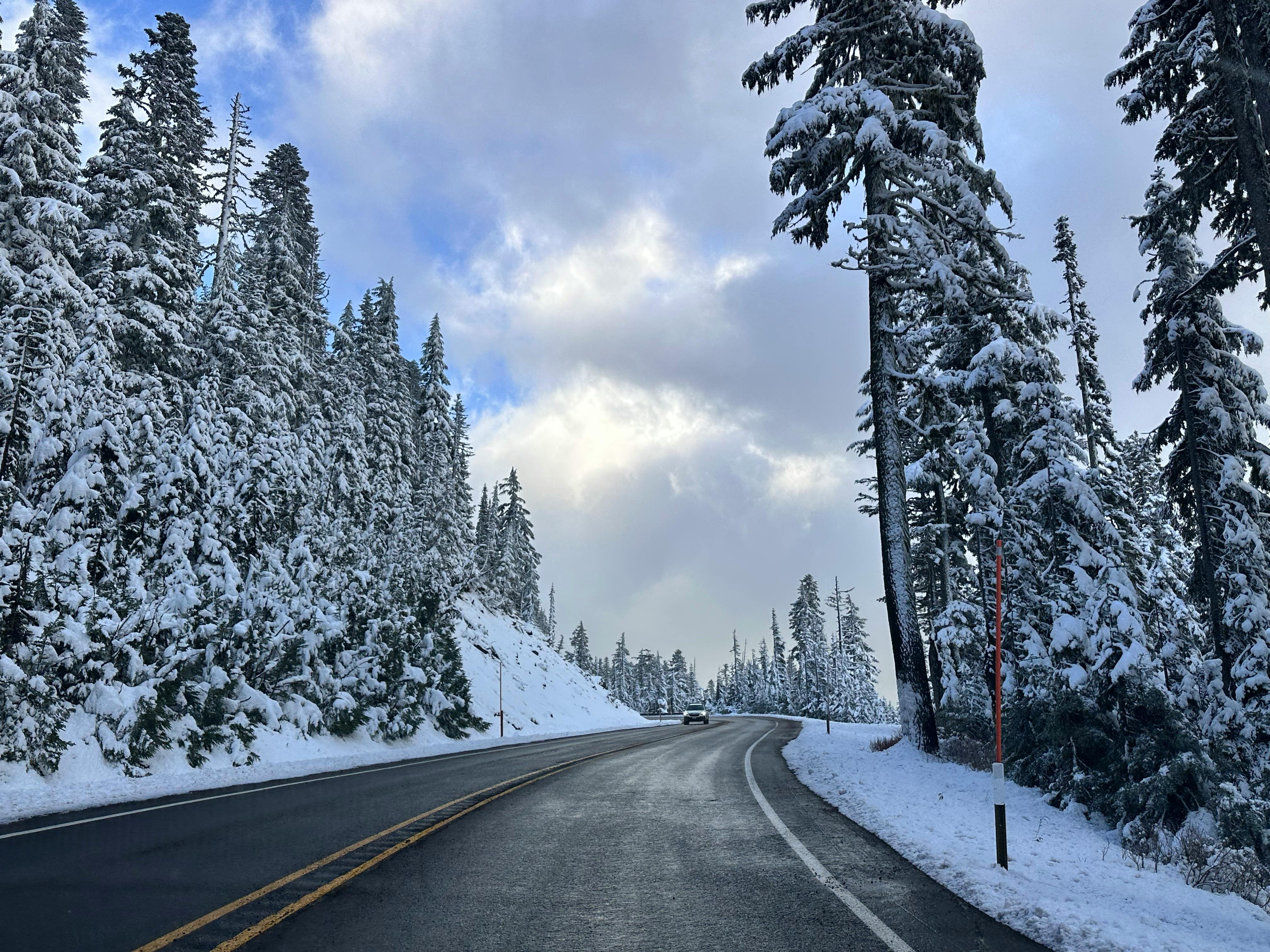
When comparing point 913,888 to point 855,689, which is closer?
point 913,888

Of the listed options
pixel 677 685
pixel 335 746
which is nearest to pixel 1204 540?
pixel 335 746

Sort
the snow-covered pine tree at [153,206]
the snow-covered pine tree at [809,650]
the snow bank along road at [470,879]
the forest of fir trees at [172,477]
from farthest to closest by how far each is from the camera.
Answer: the snow-covered pine tree at [809,650] → the snow-covered pine tree at [153,206] → the forest of fir trees at [172,477] → the snow bank along road at [470,879]

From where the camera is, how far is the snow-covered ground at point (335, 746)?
1180cm

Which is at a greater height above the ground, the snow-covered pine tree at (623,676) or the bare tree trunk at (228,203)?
the bare tree trunk at (228,203)

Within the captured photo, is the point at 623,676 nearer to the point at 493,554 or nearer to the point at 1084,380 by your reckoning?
the point at 493,554

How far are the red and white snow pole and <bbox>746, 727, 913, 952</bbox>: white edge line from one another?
1544 millimetres

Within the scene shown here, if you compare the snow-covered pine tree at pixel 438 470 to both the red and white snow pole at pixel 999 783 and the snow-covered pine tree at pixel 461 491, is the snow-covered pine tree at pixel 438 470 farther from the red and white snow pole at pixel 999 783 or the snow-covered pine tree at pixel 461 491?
the red and white snow pole at pixel 999 783

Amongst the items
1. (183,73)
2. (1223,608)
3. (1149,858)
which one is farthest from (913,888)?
(183,73)

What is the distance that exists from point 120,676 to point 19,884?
11664 mm

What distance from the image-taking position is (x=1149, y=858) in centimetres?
839

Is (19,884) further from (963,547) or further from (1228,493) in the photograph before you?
(963,547)

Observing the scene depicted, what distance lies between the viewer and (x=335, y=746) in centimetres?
2220

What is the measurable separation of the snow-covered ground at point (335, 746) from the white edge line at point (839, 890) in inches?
354

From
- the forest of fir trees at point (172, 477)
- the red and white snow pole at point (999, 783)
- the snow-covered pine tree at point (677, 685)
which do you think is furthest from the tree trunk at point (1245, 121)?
the snow-covered pine tree at point (677, 685)
